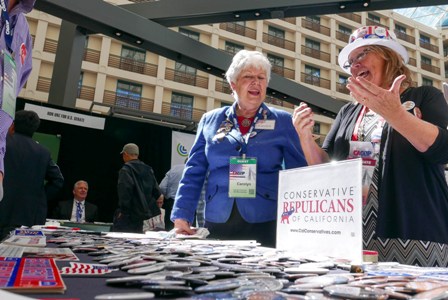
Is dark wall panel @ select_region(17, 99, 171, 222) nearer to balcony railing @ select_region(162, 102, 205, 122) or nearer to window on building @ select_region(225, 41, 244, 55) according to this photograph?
balcony railing @ select_region(162, 102, 205, 122)

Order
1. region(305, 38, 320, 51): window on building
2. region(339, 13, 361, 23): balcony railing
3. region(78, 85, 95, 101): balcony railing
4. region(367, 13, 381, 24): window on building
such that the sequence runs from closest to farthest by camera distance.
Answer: region(78, 85, 95, 101): balcony railing → region(305, 38, 320, 51): window on building → region(339, 13, 361, 23): balcony railing → region(367, 13, 381, 24): window on building

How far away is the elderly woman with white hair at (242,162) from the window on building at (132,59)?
15.7 metres

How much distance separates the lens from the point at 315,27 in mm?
20594

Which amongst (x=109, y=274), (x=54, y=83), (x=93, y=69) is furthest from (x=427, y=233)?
(x=93, y=69)

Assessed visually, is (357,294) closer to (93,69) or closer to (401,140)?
(401,140)

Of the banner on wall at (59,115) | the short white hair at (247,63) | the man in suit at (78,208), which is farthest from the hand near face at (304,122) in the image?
the banner on wall at (59,115)

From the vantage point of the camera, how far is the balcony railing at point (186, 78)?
17078 mm

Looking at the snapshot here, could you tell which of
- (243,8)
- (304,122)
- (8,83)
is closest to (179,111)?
(243,8)

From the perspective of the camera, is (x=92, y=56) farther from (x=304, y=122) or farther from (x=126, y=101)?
(x=304, y=122)

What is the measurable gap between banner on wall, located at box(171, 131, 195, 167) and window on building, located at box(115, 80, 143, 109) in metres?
10.7

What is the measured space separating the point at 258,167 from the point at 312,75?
1949 centimetres

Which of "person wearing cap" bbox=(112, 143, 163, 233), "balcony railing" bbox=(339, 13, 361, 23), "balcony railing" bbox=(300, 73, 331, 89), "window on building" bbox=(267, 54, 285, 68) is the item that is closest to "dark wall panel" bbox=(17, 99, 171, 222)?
"person wearing cap" bbox=(112, 143, 163, 233)

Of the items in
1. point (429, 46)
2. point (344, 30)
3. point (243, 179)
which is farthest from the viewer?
point (429, 46)

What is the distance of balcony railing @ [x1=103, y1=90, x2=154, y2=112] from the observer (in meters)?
15.7
